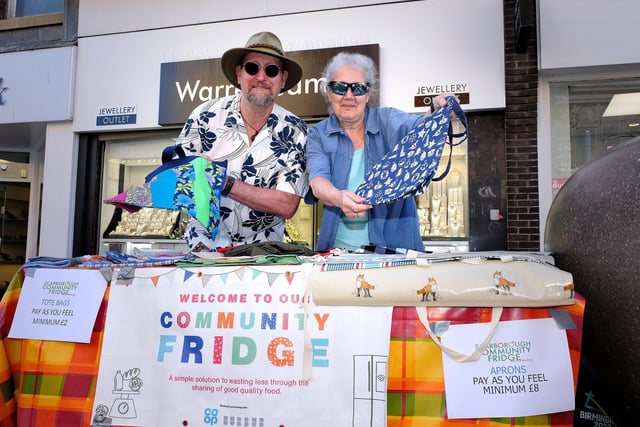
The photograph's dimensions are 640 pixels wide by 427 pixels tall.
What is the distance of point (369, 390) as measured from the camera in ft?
4.08

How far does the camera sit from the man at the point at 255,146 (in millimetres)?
2355

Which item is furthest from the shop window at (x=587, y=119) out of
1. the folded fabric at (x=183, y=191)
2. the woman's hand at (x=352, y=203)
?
the folded fabric at (x=183, y=191)

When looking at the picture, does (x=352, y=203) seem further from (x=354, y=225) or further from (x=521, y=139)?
(x=521, y=139)

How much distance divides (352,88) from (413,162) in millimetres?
562

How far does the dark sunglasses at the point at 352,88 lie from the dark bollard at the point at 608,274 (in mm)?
1130

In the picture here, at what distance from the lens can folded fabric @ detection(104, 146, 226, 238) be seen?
190cm

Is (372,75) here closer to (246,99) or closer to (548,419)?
(246,99)

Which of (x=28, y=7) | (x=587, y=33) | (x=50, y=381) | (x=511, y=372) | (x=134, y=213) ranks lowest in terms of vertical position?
(x=50, y=381)

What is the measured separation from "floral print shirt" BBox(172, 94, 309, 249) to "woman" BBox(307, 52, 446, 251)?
0.48 feet

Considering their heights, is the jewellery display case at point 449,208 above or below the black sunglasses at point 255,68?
below

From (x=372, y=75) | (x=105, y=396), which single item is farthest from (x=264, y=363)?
(x=372, y=75)

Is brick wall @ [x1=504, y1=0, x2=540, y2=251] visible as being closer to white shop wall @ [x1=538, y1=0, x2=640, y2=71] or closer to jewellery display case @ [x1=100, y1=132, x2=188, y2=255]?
white shop wall @ [x1=538, y1=0, x2=640, y2=71]

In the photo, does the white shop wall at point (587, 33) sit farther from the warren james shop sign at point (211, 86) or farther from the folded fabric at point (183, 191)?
the folded fabric at point (183, 191)

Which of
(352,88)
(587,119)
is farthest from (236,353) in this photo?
(587,119)
